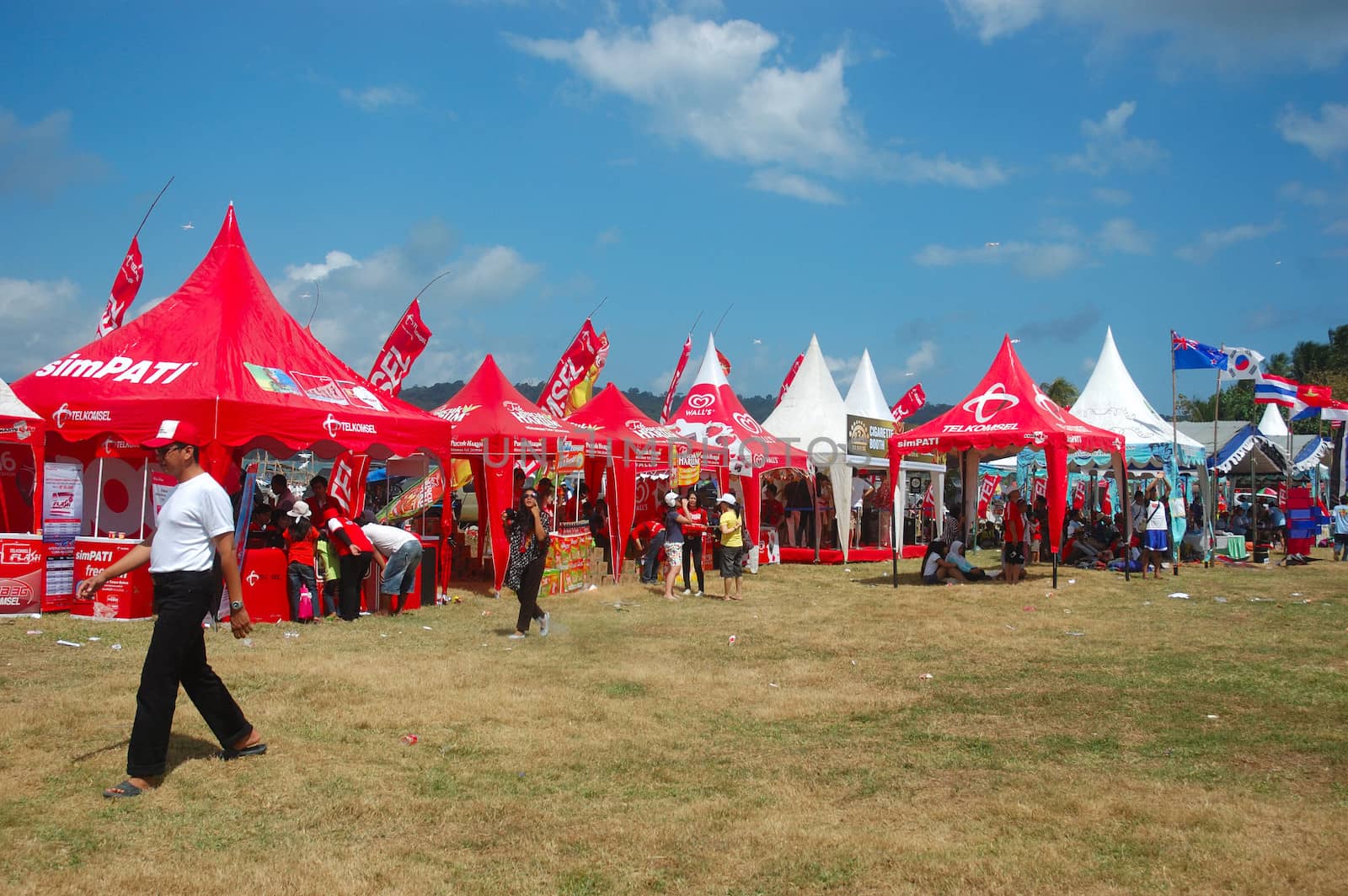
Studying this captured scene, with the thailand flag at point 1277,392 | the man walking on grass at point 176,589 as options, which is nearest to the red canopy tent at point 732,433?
the thailand flag at point 1277,392

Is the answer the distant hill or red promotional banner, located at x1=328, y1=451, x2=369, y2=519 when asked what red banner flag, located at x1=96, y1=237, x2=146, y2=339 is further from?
the distant hill

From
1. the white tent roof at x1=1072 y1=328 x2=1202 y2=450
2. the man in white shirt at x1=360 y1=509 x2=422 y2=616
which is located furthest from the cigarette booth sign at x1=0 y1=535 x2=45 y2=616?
the white tent roof at x1=1072 y1=328 x2=1202 y2=450

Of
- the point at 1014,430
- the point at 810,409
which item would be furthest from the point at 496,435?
the point at 810,409

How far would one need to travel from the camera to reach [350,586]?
11.6 m

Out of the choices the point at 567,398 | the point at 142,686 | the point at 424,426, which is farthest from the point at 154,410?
the point at 567,398

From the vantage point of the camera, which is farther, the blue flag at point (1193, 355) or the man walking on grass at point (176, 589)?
the blue flag at point (1193, 355)

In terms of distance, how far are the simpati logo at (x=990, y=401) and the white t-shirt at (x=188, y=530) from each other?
1386 centimetres

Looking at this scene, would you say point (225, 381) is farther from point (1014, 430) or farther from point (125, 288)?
point (1014, 430)

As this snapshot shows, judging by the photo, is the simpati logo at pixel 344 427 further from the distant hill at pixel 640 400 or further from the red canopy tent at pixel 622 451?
the distant hill at pixel 640 400

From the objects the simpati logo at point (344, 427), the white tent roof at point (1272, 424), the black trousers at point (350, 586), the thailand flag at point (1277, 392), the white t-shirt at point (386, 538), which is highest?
the white tent roof at point (1272, 424)

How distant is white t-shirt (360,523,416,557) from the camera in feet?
39.5

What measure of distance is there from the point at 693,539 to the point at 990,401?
6.04 m

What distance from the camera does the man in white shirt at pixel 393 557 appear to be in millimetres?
11992

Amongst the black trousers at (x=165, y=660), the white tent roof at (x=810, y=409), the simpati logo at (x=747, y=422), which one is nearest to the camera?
the black trousers at (x=165, y=660)
